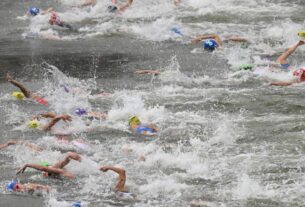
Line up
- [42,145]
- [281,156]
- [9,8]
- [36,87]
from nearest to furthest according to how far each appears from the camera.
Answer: [281,156] < [42,145] < [36,87] < [9,8]

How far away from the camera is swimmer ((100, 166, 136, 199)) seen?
42.4 feet

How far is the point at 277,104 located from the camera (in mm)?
16531

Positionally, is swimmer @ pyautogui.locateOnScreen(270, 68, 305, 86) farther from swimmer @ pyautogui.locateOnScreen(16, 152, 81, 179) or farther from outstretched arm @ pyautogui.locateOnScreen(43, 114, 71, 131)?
swimmer @ pyautogui.locateOnScreen(16, 152, 81, 179)

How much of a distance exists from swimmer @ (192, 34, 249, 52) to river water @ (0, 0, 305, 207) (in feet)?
0.63

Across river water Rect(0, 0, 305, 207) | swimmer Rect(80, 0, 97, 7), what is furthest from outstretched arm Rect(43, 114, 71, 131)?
swimmer Rect(80, 0, 97, 7)

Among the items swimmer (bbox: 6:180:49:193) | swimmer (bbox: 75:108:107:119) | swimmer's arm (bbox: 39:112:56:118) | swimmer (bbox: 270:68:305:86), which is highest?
swimmer (bbox: 270:68:305:86)

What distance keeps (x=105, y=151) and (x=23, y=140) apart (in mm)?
1688

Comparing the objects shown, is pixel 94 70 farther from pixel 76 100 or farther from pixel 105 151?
pixel 105 151

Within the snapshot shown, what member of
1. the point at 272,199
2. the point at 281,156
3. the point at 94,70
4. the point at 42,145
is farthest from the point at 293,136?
the point at 94,70

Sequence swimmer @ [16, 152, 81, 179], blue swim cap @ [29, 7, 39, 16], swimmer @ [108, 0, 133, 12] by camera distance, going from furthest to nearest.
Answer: swimmer @ [108, 0, 133, 12] → blue swim cap @ [29, 7, 39, 16] → swimmer @ [16, 152, 81, 179]

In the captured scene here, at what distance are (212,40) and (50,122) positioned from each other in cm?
612

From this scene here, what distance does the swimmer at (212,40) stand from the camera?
66.5ft

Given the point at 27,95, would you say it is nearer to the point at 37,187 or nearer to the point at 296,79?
the point at 37,187

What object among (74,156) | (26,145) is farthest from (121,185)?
(26,145)
